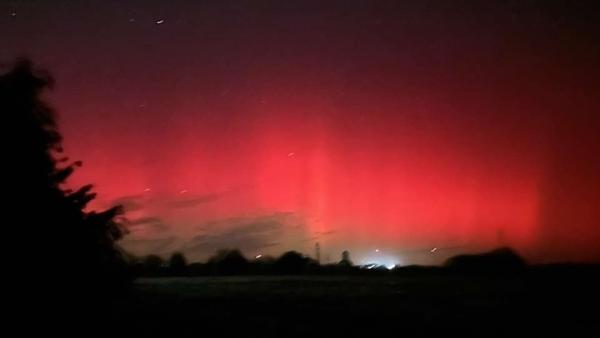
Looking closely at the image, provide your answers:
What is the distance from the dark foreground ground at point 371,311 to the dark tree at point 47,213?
3.96ft

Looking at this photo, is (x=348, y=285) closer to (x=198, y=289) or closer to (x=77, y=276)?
(x=198, y=289)

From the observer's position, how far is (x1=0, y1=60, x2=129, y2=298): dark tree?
18.8 meters

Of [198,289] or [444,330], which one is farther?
[198,289]

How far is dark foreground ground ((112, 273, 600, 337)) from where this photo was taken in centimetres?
1516

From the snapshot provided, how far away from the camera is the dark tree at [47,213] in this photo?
61.6ft

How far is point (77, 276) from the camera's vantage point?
19562 millimetres

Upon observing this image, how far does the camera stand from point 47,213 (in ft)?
64.7

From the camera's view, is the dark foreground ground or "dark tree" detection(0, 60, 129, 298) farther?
"dark tree" detection(0, 60, 129, 298)

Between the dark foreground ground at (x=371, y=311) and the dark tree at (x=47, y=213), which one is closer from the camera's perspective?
the dark foreground ground at (x=371, y=311)

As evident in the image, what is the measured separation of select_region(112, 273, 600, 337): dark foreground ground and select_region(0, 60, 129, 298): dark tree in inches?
47.5

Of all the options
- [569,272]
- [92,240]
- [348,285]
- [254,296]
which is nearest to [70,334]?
[92,240]

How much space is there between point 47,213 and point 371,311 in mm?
8077

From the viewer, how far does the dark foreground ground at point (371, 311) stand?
49.7ft

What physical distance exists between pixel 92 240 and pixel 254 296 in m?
4.50
